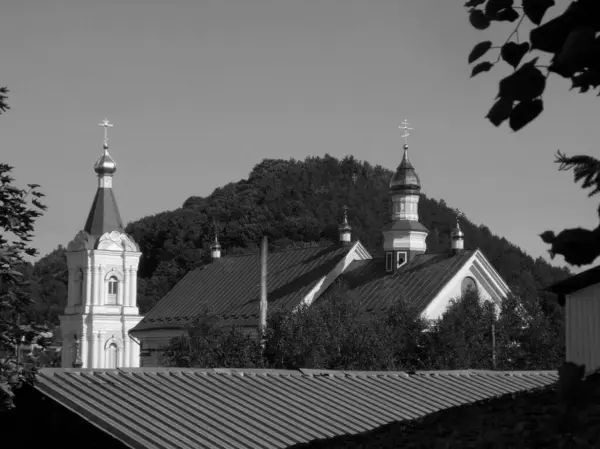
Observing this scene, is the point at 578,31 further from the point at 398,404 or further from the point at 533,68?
the point at 398,404

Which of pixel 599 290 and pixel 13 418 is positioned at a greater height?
pixel 599 290

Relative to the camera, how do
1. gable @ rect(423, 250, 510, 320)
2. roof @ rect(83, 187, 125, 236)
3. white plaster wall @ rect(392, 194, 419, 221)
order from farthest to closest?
roof @ rect(83, 187, 125, 236) → white plaster wall @ rect(392, 194, 419, 221) → gable @ rect(423, 250, 510, 320)

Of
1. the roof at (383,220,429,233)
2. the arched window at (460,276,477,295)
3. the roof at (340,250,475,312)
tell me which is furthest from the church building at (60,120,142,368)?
the arched window at (460,276,477,295)

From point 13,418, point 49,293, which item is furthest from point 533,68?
point 49,293

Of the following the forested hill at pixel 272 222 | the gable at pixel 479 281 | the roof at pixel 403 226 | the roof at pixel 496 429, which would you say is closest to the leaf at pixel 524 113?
the roof at pixel 496 429

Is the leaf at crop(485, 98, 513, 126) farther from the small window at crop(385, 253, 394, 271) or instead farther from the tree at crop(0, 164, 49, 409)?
the small window at crop(385, 253, 394, 271)

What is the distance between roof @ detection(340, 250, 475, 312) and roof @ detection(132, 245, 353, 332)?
2.26 m

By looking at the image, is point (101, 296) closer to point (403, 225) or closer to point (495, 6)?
point (403, 225)

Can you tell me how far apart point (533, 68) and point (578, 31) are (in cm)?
21

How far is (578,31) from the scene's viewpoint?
2.54 metres

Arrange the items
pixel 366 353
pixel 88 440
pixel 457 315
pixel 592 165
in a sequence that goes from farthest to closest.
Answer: pixel 457 315 < pixel 366 353 < pixel 88 440 < pixel 592 165

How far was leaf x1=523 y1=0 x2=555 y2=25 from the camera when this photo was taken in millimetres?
2746

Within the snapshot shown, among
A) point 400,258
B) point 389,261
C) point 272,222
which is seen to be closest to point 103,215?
point 389,261

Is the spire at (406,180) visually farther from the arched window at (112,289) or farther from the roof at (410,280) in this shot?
the arched window at (112,289)
